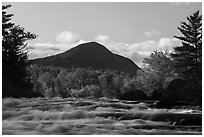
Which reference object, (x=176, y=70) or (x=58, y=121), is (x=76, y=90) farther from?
(x=58, y=121)

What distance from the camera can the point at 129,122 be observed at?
728cm

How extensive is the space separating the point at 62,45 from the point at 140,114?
7.82 feet

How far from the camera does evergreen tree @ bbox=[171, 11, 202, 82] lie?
390 inches

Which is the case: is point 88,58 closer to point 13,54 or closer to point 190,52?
point 13,54

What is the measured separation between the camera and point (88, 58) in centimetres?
1023

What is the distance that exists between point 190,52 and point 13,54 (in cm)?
501

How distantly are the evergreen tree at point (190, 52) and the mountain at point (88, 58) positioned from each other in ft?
4.58

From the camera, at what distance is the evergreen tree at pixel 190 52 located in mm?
9915

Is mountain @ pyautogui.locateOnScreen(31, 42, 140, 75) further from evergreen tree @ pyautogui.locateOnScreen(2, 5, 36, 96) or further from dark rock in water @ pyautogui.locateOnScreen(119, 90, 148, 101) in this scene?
dark rock in water @ pyautogui.locateOnScreen(119, 90, 148, 101)

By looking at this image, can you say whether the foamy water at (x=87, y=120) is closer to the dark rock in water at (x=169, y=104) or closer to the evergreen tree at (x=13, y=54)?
the evergreen tree at (x=13, y=54)

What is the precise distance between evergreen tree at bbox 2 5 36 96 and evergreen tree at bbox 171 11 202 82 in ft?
13.7

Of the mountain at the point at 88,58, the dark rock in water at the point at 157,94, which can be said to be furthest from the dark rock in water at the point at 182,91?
the mountain at the point at 88,58

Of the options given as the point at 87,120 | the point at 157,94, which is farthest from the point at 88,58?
the point at 157,94

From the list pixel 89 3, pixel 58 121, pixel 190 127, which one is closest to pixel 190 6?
pixel 89 3
